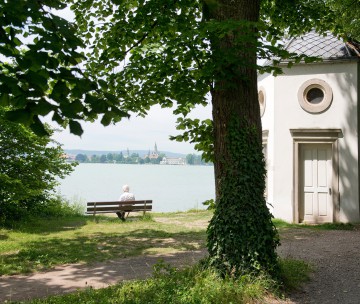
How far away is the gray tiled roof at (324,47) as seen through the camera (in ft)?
47.7

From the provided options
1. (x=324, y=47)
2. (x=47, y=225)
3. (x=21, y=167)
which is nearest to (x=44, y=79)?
(x=21, y=167)

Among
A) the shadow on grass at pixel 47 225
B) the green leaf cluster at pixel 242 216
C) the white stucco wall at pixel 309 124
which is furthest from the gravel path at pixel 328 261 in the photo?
the shadow on grass at pixel 47 225

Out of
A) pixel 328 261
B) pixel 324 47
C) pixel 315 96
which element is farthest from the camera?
pixel 324 47

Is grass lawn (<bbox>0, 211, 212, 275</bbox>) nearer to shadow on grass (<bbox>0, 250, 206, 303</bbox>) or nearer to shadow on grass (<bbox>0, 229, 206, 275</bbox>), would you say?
shadow on grass (<bbox>0, 229, 206, 275</bbox>)

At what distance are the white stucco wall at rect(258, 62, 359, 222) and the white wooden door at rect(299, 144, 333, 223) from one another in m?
0.42

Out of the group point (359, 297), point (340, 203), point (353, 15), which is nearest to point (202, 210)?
point (340, 203)

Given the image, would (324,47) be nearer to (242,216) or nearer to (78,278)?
(242,216)

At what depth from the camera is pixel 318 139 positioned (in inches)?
563

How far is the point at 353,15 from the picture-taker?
1612cm

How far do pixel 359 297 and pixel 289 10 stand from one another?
7.26m

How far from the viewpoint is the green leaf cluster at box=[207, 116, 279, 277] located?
20.2ft

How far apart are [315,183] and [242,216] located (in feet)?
30.0

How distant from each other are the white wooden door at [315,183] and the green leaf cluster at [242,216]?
8.56 metres

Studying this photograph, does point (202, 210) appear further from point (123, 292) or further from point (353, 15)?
point (123, 292)
